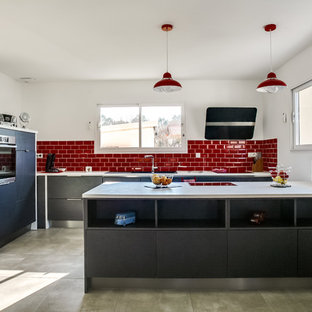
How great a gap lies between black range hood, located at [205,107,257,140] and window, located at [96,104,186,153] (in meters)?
0.57

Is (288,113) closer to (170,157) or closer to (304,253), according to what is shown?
(170,157)

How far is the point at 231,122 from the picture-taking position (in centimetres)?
527

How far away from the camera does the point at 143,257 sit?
2664mm

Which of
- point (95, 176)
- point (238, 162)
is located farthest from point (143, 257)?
point (238, 162)

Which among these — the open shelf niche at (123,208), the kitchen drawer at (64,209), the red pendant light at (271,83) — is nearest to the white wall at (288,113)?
the red pendant light at (271,83)

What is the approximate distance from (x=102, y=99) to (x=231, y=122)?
94.5 inches

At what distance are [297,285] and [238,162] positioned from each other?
2.98 meters

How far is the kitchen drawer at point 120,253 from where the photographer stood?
8.73 feet

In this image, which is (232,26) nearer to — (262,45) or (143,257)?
(262,45)

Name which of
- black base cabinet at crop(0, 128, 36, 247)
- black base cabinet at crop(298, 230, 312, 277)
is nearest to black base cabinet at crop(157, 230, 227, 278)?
black base cabinet at crop(298, 230, 312, 277)

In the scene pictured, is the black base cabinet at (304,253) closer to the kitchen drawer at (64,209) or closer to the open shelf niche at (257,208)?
the open shelf niche at (257,208)

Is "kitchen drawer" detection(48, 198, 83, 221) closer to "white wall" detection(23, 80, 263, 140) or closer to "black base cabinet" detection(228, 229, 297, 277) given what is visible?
"white wall" detection(23, 80, 263, 140)

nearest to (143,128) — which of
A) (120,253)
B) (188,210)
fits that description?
(188,210)

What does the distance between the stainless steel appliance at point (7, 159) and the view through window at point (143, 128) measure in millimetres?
1724
